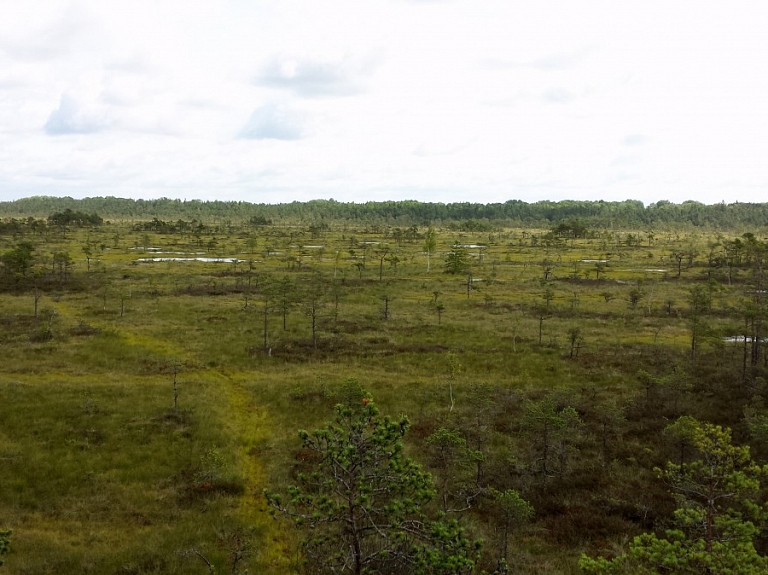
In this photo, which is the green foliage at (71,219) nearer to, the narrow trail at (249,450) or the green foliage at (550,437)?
the narrow trail at (249,450)

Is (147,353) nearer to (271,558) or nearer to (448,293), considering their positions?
(271,558)

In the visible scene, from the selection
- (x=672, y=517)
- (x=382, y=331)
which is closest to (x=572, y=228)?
(x=382, y=331)

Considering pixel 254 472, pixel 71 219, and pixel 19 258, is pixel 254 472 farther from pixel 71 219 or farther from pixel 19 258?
pixel 71 219

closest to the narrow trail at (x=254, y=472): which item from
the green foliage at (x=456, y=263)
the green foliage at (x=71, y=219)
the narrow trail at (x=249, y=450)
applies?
the narrow trail at (x=249, y=450)

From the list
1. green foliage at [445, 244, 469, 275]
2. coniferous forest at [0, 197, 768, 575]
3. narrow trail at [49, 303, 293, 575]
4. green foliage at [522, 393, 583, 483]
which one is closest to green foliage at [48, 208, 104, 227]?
coniferous forest at [0, 197, 768, 575]

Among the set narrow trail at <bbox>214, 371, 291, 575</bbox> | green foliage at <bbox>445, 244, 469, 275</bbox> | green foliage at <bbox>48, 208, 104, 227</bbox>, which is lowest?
narrow trail at <bbox>214, 371, 291, 575</bbox>

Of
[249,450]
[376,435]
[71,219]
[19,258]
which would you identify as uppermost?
[71,219]

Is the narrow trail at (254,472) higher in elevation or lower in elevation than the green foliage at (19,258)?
lower

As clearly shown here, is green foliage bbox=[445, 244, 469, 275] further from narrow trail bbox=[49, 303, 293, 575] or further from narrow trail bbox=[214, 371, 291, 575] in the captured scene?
narrow trail bbox=[214, 371, 291, 575]

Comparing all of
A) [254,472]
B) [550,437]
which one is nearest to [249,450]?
[254,472]
